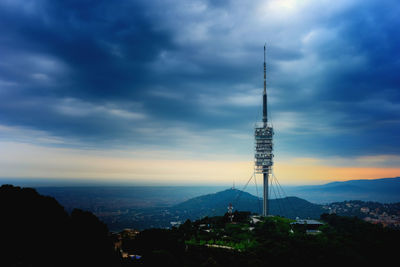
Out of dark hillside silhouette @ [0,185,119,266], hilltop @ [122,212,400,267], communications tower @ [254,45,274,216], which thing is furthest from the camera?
communications tower @ [254,45,274,216]

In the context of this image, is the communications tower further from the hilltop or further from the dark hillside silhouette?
the dark hillside silhouette

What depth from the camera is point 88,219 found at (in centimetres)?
3148

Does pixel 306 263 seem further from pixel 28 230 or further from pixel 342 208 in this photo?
pixel 342 208

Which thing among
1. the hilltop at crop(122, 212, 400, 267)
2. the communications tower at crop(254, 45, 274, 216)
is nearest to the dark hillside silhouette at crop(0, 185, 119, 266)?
the hilltop at crop(122, 212, 400, 267)

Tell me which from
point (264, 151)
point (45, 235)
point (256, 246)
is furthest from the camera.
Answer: point (264, 151)

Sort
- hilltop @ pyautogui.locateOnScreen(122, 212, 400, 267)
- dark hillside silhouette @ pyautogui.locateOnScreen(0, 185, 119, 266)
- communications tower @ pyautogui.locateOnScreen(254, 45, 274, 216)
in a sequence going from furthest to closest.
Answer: communications tower @ pyautogui.locateOnScreen(254, 45, 274, 216)
hilltop @ pyautogui.locateOnScreen(122, 212, 400, 267)
dark hillside silhouette @ pyautogui.locateOnScreen(0, 185, 119, 266)

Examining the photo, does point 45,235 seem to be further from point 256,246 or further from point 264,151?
point 264,151

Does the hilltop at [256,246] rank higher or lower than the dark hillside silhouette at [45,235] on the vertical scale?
lower

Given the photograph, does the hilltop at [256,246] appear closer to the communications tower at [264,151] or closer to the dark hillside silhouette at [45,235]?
the dark hillside silhouette at [45,235]

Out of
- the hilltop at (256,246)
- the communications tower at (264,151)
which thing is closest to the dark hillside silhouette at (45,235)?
the hilltop at (256,246)

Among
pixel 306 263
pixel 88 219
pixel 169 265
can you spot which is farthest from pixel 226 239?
pixel 88 219

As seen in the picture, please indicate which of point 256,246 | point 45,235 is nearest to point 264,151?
point 256,246

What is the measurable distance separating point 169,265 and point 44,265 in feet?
40.6

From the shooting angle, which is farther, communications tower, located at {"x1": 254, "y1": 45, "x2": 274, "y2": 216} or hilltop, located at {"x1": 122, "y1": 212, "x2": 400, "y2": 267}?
communications tower, located at {"x1": 254, "y1": 45, "x2": 274, "y2": 216}
